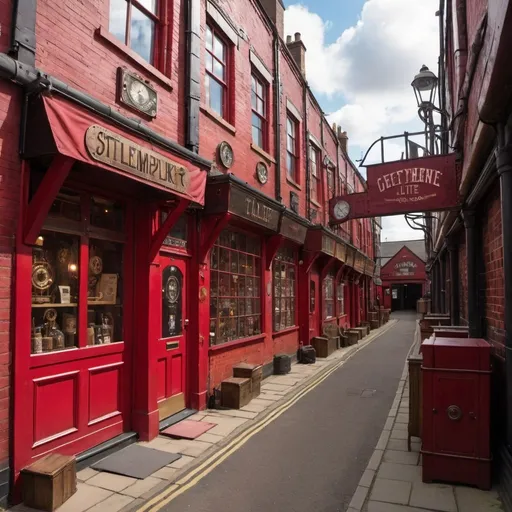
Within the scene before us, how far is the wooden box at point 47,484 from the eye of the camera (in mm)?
3938

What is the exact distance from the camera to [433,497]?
Answer: 4.27m

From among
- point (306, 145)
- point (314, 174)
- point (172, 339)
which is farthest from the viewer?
point (314, 174)

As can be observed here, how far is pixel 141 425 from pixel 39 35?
15.6ft

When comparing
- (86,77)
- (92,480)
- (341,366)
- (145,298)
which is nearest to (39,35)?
(86,77)

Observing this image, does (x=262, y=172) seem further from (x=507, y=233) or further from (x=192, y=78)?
(x=507, y=233)

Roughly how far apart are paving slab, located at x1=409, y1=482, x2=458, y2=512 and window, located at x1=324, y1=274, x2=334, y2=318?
11381mm

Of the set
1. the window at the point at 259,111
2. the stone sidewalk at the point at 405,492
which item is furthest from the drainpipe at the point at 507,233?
the window at the point at 259,111


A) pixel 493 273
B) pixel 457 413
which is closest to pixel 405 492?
pixel 457 413

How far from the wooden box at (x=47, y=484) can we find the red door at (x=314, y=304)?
10.1m

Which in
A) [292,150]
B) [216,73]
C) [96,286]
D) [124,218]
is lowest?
[96,286]

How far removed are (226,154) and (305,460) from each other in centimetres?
543

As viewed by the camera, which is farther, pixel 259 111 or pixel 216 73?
pixel 259 111

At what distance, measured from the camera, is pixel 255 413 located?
284 inches

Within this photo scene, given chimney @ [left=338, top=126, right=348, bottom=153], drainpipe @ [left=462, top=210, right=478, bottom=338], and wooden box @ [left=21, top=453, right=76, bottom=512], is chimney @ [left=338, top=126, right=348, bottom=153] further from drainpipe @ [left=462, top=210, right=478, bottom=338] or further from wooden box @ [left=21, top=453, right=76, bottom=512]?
wooden box @ [left=21, top=453, right=76, bottom=512]
